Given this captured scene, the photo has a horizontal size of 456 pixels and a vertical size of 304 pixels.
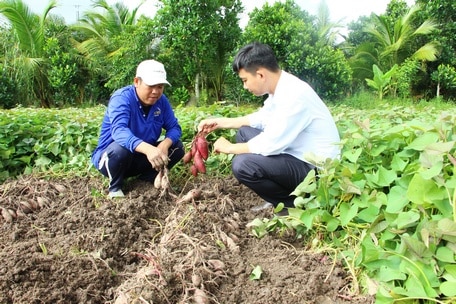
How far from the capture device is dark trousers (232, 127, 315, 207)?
246cm

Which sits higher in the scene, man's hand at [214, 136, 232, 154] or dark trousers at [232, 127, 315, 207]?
man's hand at [214, 136, 232, 154]

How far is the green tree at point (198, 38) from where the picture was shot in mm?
9211

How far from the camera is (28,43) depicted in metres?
12.6

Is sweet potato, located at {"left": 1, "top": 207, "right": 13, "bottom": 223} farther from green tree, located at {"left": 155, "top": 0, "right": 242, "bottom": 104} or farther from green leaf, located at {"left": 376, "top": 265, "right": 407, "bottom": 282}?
green tree, located at {"left": 155, "top": 0, "right": 242, "bottom": 104}

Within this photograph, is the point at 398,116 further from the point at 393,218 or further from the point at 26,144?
the point at 26,144

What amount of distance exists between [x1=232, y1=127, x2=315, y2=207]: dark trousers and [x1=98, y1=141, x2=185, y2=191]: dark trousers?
714 millimetres

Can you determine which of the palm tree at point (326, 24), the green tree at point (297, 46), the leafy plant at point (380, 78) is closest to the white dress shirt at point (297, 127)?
the green tree at point (297, 46)

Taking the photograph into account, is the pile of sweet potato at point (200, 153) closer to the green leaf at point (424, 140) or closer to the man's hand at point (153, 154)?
the man's hand at point (153, 154)

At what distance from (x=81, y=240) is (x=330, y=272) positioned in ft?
4.34

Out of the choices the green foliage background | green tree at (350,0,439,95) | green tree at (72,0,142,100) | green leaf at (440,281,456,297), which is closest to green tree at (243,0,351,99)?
green tree at (350,0,439,95)

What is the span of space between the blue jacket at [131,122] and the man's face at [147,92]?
53mm

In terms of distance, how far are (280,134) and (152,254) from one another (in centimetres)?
101

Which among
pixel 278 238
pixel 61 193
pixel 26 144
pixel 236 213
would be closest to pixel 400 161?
pixel 278 238

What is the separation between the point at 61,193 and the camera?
2961 mm
